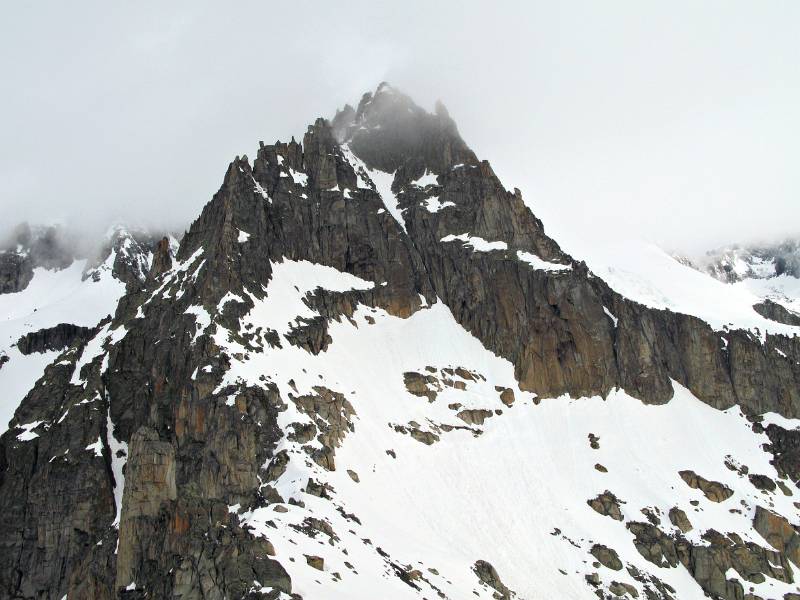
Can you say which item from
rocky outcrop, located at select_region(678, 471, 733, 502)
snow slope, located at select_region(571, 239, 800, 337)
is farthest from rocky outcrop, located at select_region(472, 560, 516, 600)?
snow slope, located at select_region(571, 239, 800, 337)

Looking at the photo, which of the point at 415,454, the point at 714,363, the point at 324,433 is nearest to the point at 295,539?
the point at 324,433

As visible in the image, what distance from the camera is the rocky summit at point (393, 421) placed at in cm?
8200

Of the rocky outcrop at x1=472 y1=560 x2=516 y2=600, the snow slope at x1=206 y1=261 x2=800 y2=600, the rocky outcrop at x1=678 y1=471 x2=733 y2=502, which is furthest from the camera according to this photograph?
the rocky outcrop at x1=678 y1=471 x2=733 y2=502

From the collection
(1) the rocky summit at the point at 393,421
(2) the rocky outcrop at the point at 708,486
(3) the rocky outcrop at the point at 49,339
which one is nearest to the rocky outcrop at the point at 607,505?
(1) the rocky summit at the point at 393,421

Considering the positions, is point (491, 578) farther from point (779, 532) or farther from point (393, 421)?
point (779, 532)

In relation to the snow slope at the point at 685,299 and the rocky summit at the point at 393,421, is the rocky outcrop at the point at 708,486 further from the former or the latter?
the snow slope at the point at 685,299

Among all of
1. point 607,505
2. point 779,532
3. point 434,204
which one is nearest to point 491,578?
point 607,505

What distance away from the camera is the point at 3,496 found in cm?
10300

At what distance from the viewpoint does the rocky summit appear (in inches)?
3228

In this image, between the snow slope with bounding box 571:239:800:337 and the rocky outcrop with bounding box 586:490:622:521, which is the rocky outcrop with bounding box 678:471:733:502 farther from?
the snow slope with bounding box 571:239:800:337

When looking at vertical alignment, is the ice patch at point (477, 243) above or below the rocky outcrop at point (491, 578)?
above

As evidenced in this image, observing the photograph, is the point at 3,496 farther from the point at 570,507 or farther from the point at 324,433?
the point at 570,507

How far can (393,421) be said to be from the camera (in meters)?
112

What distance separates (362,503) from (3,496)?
154ft
